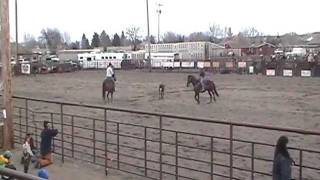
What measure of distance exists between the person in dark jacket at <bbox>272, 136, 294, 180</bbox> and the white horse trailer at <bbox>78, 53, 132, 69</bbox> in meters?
56.4

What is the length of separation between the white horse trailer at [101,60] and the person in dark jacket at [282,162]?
56.4m

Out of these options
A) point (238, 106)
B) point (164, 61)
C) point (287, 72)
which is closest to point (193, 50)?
point (164, 61)

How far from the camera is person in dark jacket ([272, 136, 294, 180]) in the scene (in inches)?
272

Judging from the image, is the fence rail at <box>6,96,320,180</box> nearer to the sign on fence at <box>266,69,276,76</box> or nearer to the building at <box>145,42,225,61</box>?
the sign on fence at <box>266,69,276,76</box>

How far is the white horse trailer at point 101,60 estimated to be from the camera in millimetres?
64438

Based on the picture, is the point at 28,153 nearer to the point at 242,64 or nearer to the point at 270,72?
the point at 270,72

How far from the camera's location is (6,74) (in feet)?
41.4

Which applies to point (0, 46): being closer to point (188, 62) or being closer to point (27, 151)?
point (27, 151)

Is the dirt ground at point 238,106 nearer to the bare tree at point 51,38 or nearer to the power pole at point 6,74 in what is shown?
the power pole at point 6,74

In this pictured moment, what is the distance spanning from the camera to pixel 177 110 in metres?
20.9

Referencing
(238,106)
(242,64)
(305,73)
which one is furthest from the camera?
(242,64)

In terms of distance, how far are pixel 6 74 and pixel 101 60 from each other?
182 ft

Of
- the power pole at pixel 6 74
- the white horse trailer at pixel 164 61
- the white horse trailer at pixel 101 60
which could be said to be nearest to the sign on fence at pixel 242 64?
the white horse trailer at pixel 164 61

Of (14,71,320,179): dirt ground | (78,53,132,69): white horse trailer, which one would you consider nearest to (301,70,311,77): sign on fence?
(14,71,320,179): dirt ground
